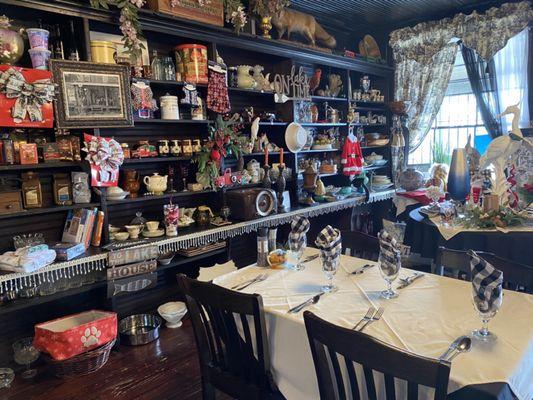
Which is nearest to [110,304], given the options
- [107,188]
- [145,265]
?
[145,265]

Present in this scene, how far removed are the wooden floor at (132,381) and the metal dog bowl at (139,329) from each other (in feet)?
0.22

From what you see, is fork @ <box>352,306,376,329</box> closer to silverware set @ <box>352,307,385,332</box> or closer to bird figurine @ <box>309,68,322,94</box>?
silverware set @ <box>352,307,385,332</box>

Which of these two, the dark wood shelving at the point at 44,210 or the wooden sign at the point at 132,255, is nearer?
the dark wood shelving at the point at 44,210

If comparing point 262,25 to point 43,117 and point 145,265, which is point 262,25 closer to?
point 43,117

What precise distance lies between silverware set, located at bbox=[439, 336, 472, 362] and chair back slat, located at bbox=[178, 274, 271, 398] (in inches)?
22.8

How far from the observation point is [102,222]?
2.69m

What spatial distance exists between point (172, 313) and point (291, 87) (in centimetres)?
241

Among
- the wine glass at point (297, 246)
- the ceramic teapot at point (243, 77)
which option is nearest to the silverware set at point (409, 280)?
the wine glass at point (297, 246)

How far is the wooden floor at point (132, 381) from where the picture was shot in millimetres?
2199

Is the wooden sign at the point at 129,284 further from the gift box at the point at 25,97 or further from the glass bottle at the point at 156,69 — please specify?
the glass bottle at the point at 156,69

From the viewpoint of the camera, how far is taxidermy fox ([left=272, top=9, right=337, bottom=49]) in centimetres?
385

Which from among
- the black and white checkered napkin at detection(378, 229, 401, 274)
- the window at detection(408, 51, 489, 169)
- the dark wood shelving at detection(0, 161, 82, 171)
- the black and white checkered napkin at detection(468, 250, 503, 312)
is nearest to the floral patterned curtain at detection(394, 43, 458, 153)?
the window at detection(408, 51, 489, 169)

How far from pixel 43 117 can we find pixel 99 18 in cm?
75

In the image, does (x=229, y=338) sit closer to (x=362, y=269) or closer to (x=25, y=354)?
(x=362, y=269)
